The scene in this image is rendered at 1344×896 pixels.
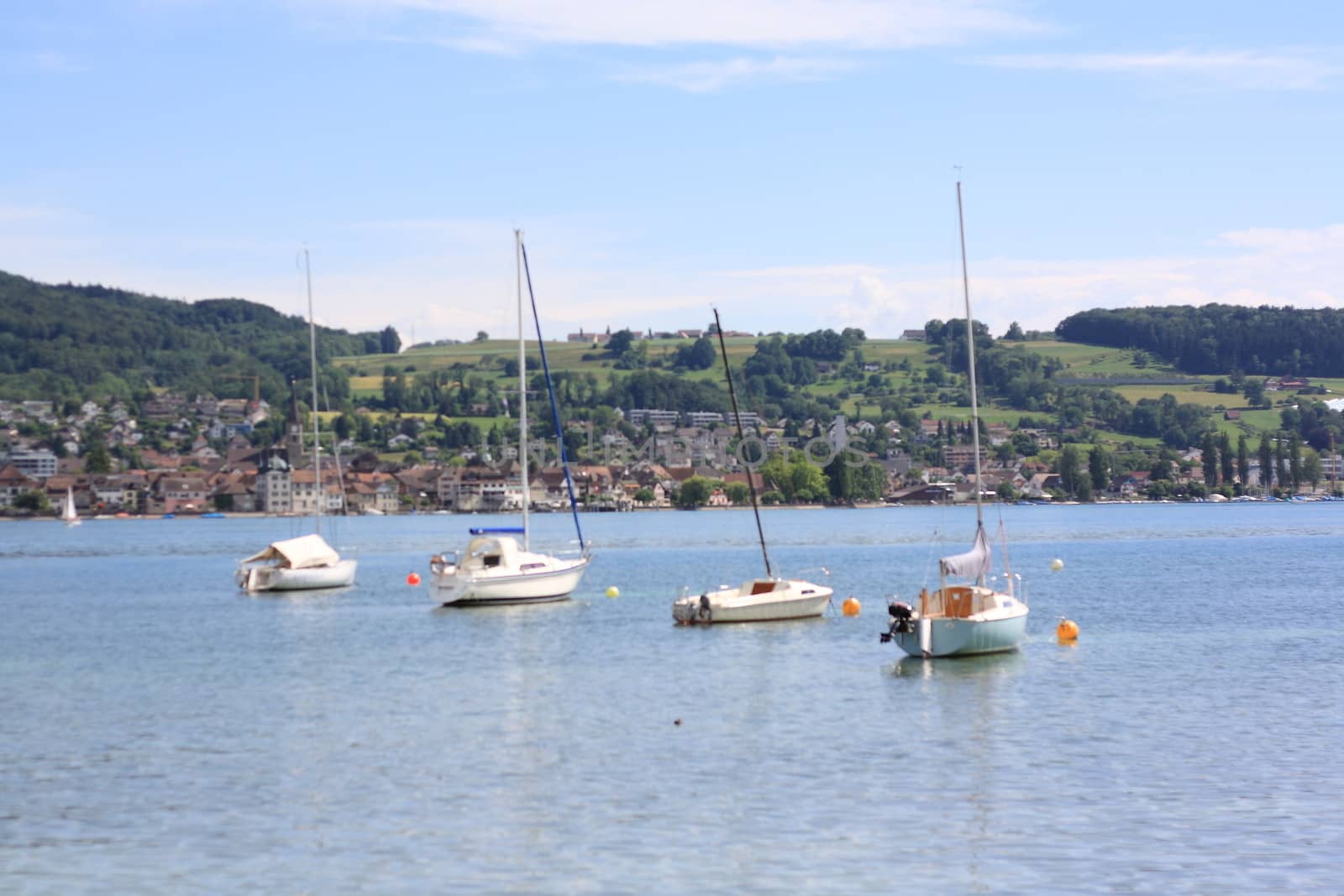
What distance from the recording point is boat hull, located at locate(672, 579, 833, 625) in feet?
195

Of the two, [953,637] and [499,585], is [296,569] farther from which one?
[953,637]

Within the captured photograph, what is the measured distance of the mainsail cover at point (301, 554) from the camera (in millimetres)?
81750

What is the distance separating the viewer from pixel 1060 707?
37.9 metres

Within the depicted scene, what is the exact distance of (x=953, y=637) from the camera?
150 ft

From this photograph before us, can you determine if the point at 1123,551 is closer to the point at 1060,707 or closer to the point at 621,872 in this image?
the point at 1060,707

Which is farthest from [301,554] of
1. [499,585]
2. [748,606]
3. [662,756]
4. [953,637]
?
[662,756]

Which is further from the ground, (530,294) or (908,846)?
(530,294)

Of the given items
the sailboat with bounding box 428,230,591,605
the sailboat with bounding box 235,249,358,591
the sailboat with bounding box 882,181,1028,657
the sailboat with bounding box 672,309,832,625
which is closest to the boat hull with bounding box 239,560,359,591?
the sailboat with bounding box 235,249,358,591

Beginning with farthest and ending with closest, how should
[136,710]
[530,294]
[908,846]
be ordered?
[530,294] → [136,710] → [908,846]

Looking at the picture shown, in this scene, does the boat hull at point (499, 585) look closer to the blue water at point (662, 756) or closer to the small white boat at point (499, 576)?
the small white boat at point (499, 576)

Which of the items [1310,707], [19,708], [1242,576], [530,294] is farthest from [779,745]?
[1242,576]

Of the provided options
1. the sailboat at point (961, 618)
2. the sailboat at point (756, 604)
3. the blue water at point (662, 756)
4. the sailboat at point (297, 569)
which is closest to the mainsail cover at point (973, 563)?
the sailboat at point (961, 618)

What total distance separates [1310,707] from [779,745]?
1319cm

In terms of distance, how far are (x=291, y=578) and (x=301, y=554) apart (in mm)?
1499
